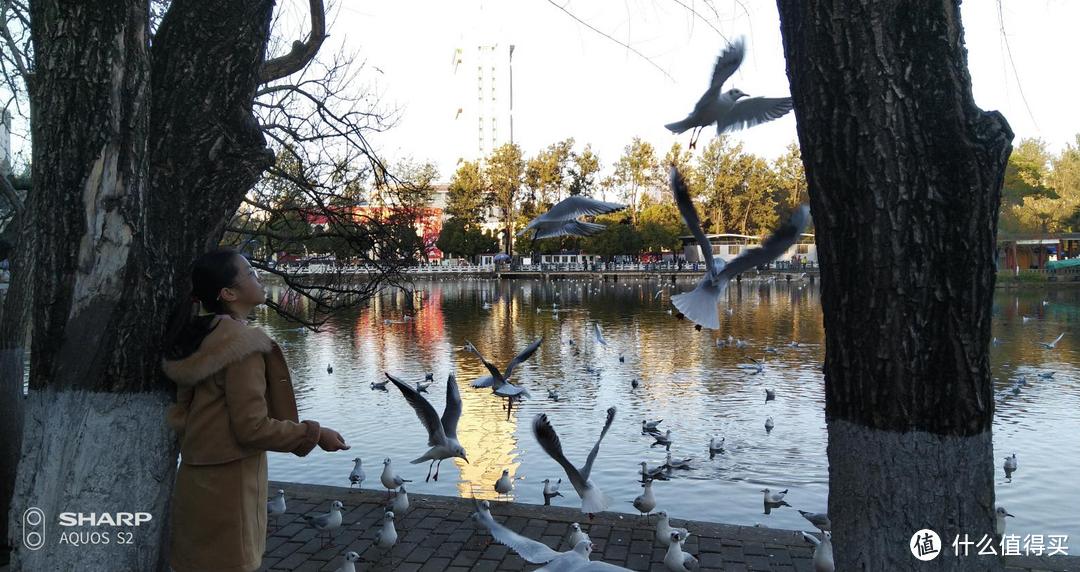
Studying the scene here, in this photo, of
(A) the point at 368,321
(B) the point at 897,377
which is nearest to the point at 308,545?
(B) the point at 897,377

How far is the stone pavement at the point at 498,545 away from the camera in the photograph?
4.35 metres

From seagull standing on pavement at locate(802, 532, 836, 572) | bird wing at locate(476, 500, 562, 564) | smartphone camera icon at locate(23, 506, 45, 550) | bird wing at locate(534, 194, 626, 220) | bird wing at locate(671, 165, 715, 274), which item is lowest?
seagull standing on pavement at locate(802, 532, 836, 572)

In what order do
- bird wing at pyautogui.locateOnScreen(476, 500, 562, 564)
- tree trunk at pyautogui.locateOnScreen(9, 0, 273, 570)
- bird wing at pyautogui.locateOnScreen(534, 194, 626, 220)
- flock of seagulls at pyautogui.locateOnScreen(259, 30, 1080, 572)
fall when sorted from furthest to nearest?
1. bird wing at pyautogui.locateOnScreen(534, 194, 626, 220)
2. bird wing at pyautogui.locateOnScreen(476, 500, 562, 564)
3. flock of seagulls at pyautogui.locateOnScreen(259, 30, 1080, 572)
4. tree trunk at pyautogui.locateOnScreen(9, 0, 273, 570)

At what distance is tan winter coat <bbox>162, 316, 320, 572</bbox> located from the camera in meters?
2.20

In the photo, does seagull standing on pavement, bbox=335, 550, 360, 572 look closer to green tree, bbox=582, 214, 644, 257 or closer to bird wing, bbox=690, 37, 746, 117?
bird wing, bbox=690, 37, 746, 117

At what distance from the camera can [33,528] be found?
2312 millimetres

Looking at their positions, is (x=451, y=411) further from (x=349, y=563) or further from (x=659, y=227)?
(x=659, y=227)

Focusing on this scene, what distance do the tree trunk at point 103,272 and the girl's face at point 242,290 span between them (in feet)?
0.87

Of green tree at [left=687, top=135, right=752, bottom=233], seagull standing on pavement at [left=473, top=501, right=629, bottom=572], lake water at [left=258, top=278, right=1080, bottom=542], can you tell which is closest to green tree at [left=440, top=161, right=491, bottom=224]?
green tree at [left=687, top=135, right=752, bottom=233]

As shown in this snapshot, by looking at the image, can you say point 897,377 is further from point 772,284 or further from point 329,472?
point 772,284

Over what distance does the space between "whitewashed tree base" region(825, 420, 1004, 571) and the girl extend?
1.47 metres

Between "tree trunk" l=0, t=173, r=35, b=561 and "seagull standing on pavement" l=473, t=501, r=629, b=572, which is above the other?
"tree trunk" l=0, t=173, r=35, b=561

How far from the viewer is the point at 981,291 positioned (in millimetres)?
1725

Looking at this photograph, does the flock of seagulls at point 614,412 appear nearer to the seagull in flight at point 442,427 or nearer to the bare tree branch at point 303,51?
the seagull in flight at point 442,427
